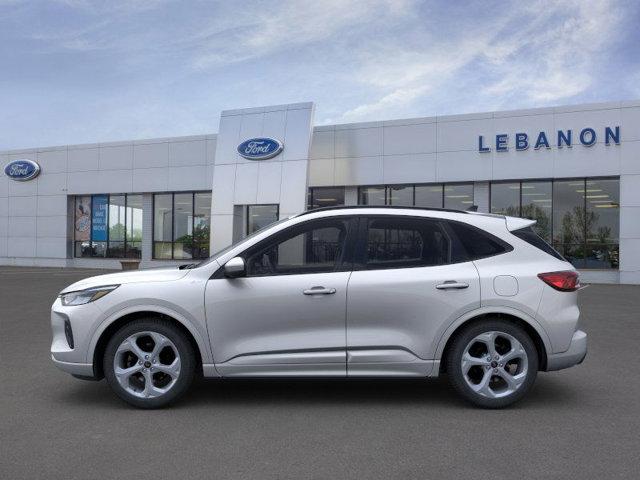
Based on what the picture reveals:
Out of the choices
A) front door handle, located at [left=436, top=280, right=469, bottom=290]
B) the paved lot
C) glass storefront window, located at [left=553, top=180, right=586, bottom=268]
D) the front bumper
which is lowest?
the paved lot

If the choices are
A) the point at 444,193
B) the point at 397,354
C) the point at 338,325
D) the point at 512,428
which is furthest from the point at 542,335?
the point at 444,193

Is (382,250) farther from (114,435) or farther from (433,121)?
(433,121)

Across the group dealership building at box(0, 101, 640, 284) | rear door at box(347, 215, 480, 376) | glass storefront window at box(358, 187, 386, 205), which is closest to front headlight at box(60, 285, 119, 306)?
rear door at box(347, 215, 480, 376)

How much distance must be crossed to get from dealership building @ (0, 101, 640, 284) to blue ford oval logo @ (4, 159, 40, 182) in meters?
0.07

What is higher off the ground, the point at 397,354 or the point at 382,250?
the point at 382,250

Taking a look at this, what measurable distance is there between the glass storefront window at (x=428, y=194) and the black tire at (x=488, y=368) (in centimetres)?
1976

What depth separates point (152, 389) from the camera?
4965 millimetres

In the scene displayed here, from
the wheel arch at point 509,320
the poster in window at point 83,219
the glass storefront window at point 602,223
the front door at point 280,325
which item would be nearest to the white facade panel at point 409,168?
the glass storefront window at point 602,223

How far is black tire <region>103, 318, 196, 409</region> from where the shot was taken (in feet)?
16.2

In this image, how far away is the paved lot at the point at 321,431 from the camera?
3705mm

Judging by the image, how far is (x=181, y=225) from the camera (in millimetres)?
29406

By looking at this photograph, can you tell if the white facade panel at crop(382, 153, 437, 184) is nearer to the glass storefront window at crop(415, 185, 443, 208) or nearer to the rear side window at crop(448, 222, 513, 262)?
the glass storefront window at crop(415, 185, 443, 208)

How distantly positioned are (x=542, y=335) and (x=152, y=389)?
3.17 metres

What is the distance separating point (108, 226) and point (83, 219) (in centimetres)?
166
